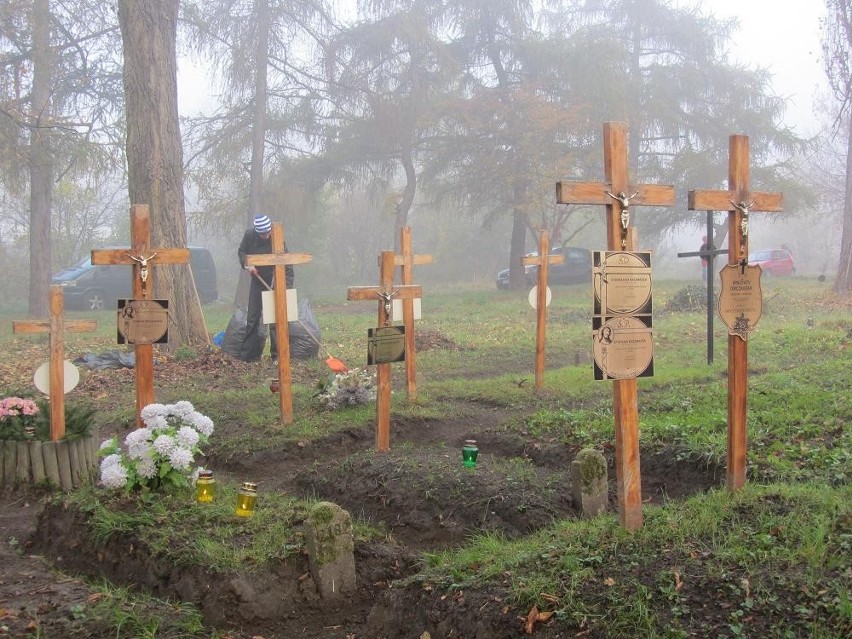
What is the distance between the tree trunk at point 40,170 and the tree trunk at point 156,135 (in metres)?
7.24

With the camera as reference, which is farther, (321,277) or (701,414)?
(321,277)

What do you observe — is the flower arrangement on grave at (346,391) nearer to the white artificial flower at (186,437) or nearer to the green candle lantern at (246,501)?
the white artificial flower at (186,437)

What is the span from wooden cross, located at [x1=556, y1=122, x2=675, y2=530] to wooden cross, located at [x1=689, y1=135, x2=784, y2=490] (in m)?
0.68

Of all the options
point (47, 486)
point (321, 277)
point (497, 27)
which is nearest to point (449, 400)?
point (47, 486)

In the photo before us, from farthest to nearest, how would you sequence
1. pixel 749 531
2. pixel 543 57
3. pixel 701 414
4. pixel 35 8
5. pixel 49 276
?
pixel 543 57
pixel 49 276
pixel 35 8
pixel 701 414
pixel 749 531

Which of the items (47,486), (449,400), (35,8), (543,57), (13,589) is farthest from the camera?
(543,57)

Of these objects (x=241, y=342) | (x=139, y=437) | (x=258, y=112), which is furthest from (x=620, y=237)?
(x=258, y=112)

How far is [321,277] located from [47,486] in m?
30.3

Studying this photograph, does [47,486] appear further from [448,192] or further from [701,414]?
[448,192]

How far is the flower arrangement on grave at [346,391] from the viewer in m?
8.79

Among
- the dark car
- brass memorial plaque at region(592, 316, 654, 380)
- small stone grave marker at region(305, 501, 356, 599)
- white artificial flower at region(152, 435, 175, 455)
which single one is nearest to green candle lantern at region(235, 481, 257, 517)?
white artificial flower at region(152, 435, 175, 455)

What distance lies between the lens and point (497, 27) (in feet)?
93.0

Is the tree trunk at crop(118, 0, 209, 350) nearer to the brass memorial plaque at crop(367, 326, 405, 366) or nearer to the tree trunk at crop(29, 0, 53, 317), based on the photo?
the brass memorial plaque at crop(367, 326, 405, 366)

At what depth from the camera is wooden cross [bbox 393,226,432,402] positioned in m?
8.69
